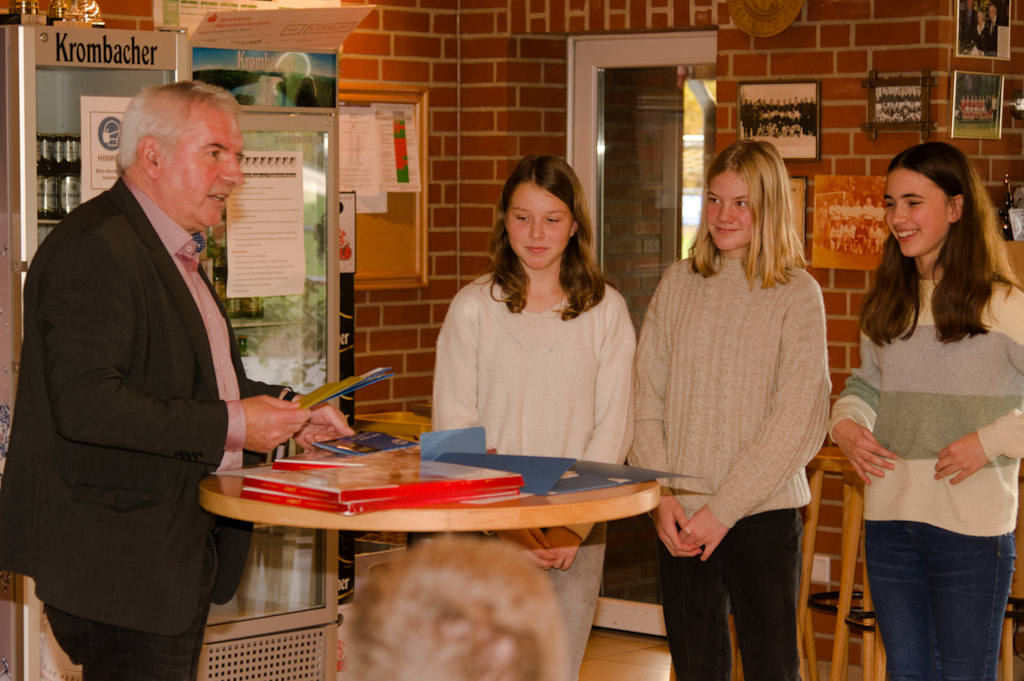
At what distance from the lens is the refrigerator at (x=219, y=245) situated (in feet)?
10.8

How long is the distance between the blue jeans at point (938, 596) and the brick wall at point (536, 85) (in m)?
1.51

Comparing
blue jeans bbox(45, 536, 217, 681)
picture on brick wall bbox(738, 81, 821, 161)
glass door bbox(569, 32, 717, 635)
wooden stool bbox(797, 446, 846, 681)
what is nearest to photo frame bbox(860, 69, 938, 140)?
picture on brick wall bbox(738, 81, 821, 161)

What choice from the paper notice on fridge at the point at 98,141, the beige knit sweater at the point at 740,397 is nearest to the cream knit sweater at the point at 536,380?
the beige knit sweater at the point at 740,397

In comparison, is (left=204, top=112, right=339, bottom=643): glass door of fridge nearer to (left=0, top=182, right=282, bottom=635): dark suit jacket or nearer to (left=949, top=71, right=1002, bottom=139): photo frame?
(left=0, top=182, right=282, bottom=635): dark suit jacket

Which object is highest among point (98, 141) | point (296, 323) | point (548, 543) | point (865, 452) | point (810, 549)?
point (98, 141)

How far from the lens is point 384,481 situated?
206 cm

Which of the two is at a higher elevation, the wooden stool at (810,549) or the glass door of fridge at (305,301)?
the glass door of fridge at (305,301)

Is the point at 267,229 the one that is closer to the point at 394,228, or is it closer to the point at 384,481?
the point at 394,228

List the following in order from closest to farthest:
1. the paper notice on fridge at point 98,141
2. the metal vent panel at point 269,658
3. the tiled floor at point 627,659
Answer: the paper notice on fridge at point 98,141, the metal vent panel at point 269,658, the tiled floor at point 627,659

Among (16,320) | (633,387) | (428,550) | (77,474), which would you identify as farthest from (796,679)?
(16,320)

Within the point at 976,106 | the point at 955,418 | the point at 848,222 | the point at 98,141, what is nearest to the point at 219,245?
the point at 98,141

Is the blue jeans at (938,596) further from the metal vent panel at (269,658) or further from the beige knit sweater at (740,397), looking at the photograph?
the metal vent panel at (269,658)

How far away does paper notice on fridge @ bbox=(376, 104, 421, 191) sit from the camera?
15.4 ft

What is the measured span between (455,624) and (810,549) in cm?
307
